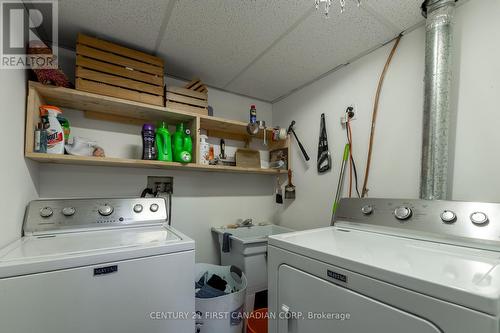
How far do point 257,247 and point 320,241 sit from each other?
2.93ft

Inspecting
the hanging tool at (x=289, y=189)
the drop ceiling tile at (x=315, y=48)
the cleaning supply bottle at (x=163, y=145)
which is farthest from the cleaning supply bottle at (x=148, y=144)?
the hanging tool at (x=289, y=189)

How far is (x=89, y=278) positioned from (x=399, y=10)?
79.1 inches

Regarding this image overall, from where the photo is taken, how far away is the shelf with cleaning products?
4.03 feet

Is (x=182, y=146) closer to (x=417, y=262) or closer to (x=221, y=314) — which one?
(x=221, y=314)

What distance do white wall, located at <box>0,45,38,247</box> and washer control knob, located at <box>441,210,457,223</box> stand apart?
1.91 m

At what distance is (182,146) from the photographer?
5.54 ft

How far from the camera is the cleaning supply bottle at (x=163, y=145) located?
159 centimetres

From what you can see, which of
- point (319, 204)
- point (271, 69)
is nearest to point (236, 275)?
point (319, 204)

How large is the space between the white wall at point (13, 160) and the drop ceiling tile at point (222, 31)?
33.4 inches

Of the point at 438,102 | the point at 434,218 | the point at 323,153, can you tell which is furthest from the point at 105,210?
the point at 438,102

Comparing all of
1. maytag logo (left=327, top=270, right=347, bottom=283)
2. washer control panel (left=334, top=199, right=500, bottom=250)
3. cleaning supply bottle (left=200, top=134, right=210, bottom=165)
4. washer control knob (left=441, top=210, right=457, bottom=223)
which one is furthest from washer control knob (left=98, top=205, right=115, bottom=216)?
washer control knob (left=441, top=210, right=457, bottom=223)

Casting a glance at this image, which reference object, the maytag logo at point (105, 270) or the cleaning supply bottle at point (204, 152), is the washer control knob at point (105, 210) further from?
the cleaning supply bottle at point (204, 152)

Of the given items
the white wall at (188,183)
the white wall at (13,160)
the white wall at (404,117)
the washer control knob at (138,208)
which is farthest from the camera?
the white wall at (188,183)

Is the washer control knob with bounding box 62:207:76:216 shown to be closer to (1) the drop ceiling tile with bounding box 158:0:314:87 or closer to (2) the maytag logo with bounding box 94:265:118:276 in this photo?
(2) the maytag logo with bounding box 94:265:118:276
